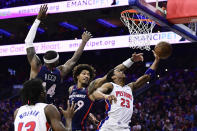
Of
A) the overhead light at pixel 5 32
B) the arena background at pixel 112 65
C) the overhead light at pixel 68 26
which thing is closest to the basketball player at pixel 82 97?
the arena background at pixel 112 65

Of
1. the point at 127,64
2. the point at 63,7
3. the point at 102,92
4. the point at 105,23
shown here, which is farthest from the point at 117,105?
the point at 105,23

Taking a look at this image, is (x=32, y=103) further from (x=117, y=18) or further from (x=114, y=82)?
(x=117, y=18)

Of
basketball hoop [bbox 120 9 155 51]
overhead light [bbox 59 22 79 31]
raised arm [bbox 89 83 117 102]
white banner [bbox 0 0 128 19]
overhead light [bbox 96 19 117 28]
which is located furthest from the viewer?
overhead light [bbox 59 22 79 31]

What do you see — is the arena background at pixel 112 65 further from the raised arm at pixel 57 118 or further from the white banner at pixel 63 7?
the raised arm at pixel 57 118

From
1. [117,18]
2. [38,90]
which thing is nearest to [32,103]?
[38,90]

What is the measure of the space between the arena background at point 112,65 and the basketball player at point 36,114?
7915 mm

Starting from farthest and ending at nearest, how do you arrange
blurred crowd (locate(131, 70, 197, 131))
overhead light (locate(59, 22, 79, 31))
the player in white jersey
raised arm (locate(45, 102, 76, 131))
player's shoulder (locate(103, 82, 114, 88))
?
overhead light (locate(59, 22, 79, 31))
blurred crowd (locate(131, 70, 197, 131))
player's shoulder (locate(103, 82, 114, 88))
the player in white jersey
raised arm (locate(45, 102, 76, 131))

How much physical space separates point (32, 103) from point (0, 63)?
1817cm

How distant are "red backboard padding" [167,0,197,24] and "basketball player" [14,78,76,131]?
148 inches

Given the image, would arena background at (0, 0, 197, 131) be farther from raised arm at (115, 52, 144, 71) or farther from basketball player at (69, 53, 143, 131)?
basketball player at (69, 53, 143, 131)

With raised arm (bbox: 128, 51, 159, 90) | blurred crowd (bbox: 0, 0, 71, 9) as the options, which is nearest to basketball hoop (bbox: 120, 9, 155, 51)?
raised arm (bbox: 128, 51, 159, 90)

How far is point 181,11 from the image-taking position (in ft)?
21.3

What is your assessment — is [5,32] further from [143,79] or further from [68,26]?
[143,79]

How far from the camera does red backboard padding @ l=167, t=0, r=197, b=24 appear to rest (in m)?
6.43
